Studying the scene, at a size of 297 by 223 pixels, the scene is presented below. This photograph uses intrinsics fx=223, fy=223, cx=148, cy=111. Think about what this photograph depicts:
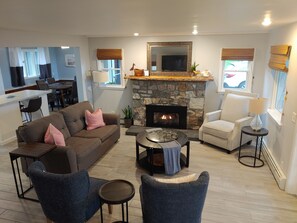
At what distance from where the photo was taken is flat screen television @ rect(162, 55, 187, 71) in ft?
18.8

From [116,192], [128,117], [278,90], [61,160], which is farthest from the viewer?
[128,117]

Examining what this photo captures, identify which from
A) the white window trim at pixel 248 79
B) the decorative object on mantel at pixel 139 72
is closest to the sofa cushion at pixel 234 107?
the white window trim at pixel 248 79

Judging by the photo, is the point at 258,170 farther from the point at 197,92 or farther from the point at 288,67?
the point at 197,92

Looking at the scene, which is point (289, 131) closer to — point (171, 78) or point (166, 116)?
point (171, 78)

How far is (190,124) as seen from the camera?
5.86m

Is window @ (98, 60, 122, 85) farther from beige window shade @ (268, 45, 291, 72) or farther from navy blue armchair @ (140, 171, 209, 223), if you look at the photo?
navy blue armchair @ (140, 171, 209, 223)

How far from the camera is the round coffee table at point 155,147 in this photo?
3.74 m

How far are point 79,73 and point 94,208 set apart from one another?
4.46 meters

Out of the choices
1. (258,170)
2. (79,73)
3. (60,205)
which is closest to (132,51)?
(79,73)

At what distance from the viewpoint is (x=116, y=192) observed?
7.86 ft

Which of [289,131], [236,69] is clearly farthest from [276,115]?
[236,69]

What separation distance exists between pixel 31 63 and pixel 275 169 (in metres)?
9.98

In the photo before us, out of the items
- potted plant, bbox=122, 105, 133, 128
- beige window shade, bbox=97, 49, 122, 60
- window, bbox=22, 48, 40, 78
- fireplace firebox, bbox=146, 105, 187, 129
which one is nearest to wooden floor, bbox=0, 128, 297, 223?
fireplace firebox, bbox=146, 105, 187, 129

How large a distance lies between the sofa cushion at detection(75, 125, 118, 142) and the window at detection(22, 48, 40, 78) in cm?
683
